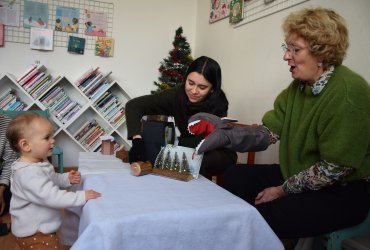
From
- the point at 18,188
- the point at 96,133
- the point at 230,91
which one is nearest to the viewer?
the point at 18,188

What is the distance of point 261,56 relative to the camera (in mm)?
2352

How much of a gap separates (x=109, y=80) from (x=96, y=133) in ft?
1.92

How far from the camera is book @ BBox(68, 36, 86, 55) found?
121 inches

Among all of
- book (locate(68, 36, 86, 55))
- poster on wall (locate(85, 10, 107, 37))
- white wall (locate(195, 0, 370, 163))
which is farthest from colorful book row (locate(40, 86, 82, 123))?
white wall (locate(195, 0, 370, 163))

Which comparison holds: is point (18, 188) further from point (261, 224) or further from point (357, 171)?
point (357, 171)

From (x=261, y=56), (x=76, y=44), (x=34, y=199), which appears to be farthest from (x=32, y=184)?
(x=76, y=44)

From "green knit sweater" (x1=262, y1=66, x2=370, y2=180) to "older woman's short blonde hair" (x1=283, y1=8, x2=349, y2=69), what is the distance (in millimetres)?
64

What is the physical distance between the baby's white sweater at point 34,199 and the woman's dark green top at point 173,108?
66cm

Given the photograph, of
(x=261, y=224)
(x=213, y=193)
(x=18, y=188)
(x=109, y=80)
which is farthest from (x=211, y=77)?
(x=109, y=80)

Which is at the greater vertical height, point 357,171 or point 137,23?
point 137,23

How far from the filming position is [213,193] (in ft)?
3.39

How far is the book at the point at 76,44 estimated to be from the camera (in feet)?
10.1

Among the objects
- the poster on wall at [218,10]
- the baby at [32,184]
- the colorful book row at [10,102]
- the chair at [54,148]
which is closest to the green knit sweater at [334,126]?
the baby at [32,184]

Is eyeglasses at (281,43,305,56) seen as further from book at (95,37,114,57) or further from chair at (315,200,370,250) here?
book at (95,37,114,57)
